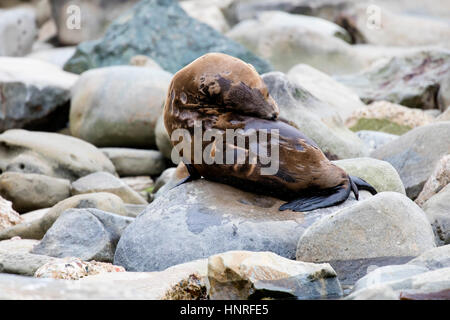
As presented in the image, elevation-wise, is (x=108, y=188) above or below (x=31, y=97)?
above

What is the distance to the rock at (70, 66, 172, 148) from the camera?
10.1m

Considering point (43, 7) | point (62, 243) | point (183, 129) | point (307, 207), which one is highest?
point (183, 129)

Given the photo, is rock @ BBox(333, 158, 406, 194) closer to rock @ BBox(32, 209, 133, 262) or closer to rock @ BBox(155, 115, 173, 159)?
rock @ BBox(32, 209, 133, 262)

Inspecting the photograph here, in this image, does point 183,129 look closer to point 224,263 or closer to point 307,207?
point 307,207

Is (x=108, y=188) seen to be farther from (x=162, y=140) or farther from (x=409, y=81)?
(x=409, y=81)

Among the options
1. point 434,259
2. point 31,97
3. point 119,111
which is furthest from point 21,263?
point 31,97

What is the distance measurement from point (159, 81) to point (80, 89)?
3.60 ft

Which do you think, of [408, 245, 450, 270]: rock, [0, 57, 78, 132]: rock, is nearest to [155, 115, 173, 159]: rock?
[0, 57, 78, 132]: rock

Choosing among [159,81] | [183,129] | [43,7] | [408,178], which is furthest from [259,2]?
[183,129]

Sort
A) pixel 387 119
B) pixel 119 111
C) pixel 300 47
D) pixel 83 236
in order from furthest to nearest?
pixel 300 47, pixel 387 119, pixel 119 111, pixel 83 236

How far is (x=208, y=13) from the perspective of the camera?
62.3 feet

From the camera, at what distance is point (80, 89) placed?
412 inches

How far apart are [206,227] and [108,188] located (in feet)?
9.88

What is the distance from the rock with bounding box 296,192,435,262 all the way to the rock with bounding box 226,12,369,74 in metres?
11.4
